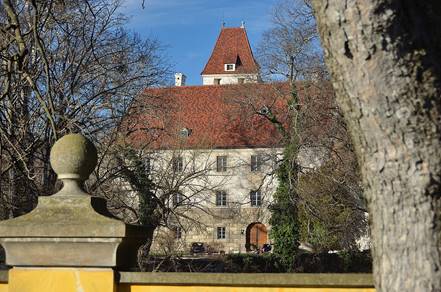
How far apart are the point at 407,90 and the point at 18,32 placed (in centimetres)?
510

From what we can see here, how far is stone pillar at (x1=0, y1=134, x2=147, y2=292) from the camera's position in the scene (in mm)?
4855

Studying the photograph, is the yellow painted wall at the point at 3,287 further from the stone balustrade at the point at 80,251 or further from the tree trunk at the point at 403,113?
the tree trunk at the point at 403,113

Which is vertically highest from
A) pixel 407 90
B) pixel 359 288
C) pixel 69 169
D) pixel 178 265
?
pixel 407 90

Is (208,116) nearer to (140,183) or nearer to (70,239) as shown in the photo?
(140,183)

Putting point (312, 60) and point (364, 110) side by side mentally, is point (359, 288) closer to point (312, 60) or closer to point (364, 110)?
point (364, 110)

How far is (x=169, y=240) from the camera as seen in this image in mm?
21500

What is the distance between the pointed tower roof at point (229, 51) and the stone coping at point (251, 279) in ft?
221

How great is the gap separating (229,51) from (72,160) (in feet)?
224

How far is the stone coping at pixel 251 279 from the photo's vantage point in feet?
14.9

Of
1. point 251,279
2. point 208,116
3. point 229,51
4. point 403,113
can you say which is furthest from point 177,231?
point 229,51

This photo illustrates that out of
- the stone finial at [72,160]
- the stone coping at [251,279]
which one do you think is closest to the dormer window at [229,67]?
the stone finial at [72,160]

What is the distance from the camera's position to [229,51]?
72.6 m

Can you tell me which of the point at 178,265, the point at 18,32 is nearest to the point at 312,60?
the point at 178,265

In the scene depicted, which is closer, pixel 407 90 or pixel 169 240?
pixel 407 90
